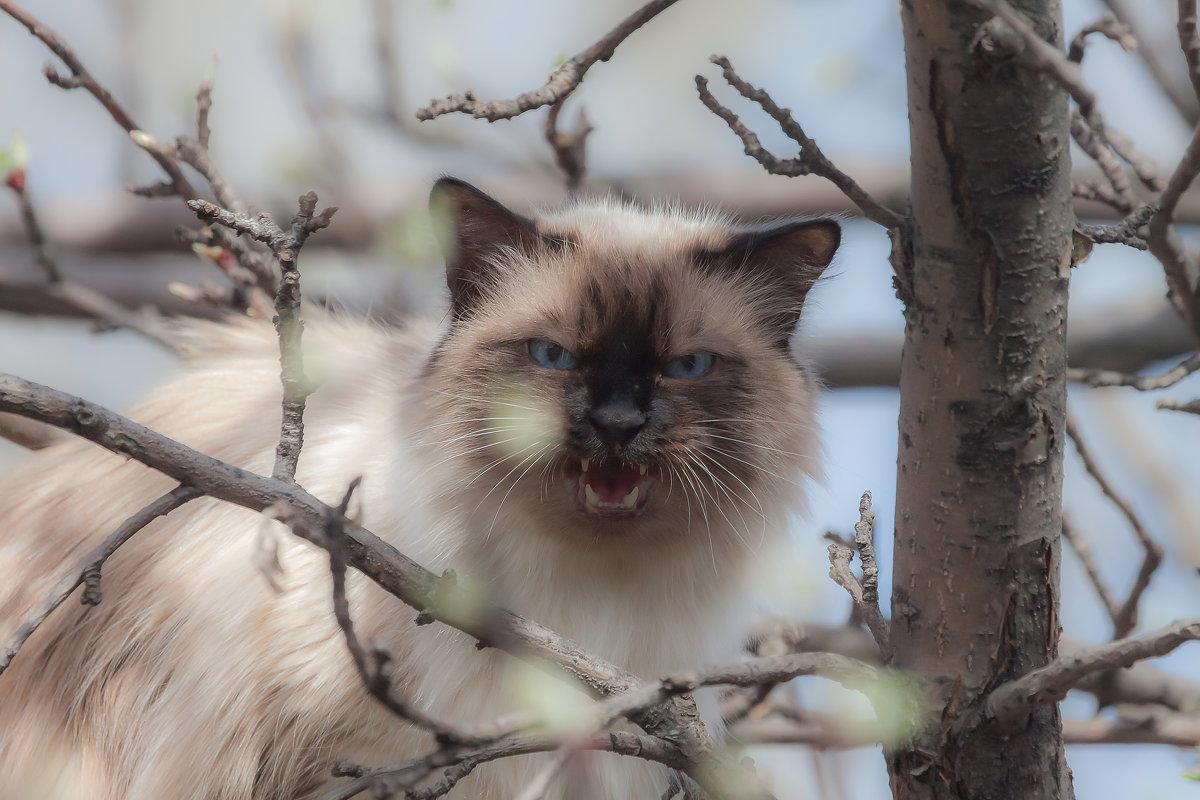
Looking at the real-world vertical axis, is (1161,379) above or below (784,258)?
below

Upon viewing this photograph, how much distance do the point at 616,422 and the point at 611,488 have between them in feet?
0.70

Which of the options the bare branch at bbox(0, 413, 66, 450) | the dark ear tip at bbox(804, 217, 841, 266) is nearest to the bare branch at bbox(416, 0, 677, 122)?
the dark ear tip at bbox(804, 217, 841, 266)

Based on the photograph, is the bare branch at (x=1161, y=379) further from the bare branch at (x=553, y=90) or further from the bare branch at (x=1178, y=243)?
the bare branch at (x=553, y=90)

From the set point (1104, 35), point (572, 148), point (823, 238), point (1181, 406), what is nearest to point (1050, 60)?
point (1104, 35)

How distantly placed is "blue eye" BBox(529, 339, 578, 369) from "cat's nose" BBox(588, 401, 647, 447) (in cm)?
22

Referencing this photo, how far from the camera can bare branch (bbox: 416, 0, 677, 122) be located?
6.01ft

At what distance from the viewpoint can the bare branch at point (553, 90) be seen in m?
1.83

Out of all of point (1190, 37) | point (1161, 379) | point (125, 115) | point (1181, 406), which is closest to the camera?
point (1190, 37)

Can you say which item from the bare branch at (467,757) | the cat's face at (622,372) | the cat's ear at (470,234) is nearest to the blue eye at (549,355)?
the cat's face at (622,372)

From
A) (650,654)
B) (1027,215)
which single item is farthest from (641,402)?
(1027,215)

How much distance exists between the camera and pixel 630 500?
2238 mm

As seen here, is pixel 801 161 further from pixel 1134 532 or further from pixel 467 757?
pixel 1134 532

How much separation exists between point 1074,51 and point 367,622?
170 centimetres

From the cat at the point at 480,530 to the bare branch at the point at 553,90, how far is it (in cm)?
53
